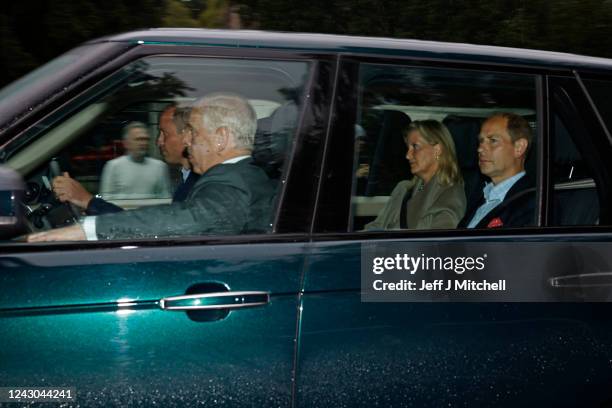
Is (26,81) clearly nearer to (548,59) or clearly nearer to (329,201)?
(329,201)

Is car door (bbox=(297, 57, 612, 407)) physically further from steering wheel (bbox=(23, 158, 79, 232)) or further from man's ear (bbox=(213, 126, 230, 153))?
steering wheel (bbox=(23, 158, 79, 232))

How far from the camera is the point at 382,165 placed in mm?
3221

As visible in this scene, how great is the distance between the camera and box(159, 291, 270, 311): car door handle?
8.45 ft

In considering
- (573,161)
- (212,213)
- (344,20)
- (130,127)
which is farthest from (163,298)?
(344,20)

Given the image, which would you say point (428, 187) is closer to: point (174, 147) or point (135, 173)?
point (174, 147)

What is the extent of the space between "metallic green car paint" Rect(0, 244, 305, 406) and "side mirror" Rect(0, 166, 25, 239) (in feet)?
0.62

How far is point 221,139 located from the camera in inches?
115

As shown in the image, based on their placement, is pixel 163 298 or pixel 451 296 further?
pixel 451 296

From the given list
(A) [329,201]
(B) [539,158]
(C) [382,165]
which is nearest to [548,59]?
(B) [539,158]

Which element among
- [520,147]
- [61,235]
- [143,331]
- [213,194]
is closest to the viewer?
[143,331]

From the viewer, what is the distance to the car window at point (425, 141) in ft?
9.55

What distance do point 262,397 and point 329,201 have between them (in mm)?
564

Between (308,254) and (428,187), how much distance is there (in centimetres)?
61

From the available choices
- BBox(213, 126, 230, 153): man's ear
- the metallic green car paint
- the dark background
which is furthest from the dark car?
the dark background
